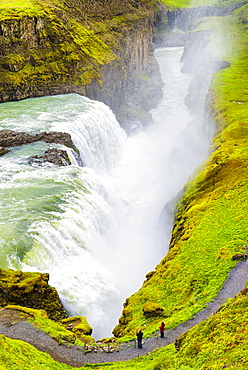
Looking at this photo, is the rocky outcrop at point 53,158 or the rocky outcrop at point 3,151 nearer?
the rocky outcrop at point 53,158

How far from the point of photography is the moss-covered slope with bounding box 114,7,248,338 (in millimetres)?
25641

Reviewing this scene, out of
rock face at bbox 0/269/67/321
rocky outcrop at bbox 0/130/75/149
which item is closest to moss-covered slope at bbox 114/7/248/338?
rock face at bbox 0/269/67/321

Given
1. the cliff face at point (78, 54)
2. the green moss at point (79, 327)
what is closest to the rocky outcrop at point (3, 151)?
the cliff face at point (78, 54)

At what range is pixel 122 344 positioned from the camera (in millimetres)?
22484

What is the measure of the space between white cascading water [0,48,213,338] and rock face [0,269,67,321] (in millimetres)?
2203

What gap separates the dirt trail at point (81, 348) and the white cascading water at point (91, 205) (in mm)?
7314

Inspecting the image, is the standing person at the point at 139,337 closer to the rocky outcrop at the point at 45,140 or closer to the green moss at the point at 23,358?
the green moss at the point at 23,358

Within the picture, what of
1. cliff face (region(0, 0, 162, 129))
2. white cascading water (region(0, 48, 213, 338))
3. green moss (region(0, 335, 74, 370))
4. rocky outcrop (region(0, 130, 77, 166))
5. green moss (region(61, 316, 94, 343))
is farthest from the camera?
cliff face (region(0, 0, 162, 129))

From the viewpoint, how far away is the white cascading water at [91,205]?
32.4 meters

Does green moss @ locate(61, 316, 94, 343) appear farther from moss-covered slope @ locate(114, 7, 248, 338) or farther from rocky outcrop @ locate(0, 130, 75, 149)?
rocky outcrop @ locate(0, 130, 75, 149)

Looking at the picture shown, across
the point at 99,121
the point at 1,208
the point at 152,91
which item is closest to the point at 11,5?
the point at 99,121

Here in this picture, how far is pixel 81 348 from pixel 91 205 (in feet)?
73.2

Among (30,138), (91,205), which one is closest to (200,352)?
(91,205)

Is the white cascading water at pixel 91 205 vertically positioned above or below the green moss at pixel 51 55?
below
